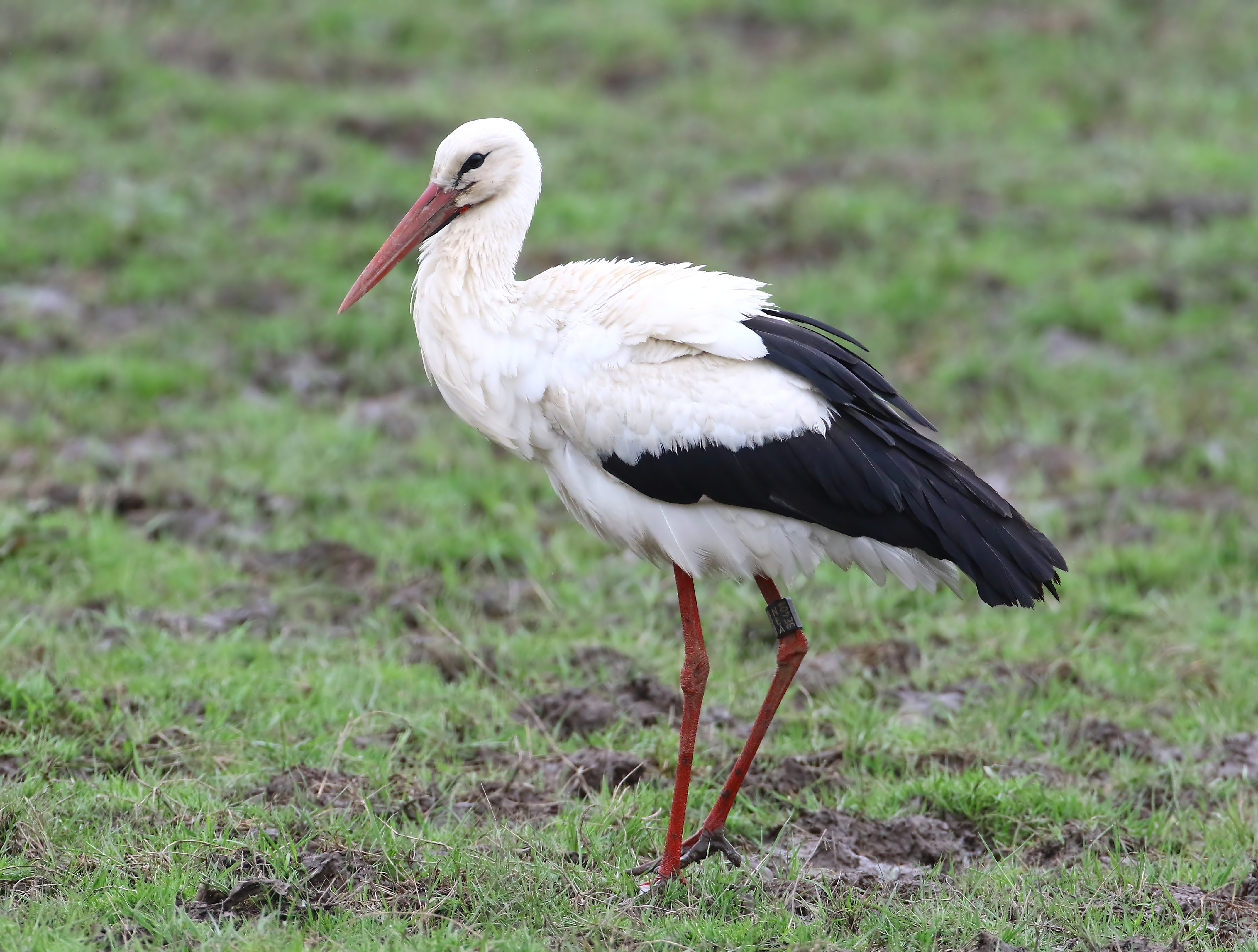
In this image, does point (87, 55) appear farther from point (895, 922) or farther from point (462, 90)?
point (895, 922)

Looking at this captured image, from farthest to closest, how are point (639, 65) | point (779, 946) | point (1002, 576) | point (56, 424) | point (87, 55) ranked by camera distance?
point (639, 65)
point (87, 55)
point (56, 424)
point (1002, 576)
point (779, 946)

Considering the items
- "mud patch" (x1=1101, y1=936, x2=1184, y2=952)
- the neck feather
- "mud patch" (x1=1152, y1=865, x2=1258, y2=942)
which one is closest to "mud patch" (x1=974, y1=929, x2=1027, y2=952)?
"mud patch" (x1=1101, y1=936, x2=1184, y2=952)

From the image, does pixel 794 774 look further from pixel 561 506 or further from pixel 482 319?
pixel 561 506

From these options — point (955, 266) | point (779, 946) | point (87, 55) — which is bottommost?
point (779, 946)

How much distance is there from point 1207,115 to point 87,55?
27.0 ft

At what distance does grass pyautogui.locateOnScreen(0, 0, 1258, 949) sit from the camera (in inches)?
157

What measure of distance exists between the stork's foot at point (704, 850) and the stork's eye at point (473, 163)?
80.9 inches

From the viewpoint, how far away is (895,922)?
148 inches

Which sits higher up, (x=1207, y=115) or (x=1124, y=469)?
(x=1207, y=115)

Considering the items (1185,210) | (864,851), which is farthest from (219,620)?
(1185,210)

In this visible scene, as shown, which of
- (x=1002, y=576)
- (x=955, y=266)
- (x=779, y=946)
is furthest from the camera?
(x=955, y=266)

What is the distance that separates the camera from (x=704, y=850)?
4262 mm

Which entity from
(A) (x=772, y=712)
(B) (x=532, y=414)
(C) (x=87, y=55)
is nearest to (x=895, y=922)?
(A) (x=772, y=712)

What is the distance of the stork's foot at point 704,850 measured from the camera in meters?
4.16
